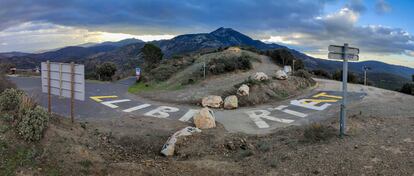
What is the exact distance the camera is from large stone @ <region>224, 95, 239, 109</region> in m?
18.7

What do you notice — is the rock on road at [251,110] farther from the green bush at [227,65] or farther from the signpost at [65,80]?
the green bush at [227,65]

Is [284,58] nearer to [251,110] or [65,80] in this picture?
[251,110]

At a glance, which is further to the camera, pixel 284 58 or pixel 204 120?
pixel 284 58

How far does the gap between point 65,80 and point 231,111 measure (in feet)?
29.1

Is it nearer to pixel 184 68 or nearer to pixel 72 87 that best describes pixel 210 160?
pixel 72 87

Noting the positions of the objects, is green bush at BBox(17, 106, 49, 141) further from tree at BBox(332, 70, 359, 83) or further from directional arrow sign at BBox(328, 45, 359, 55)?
tree at BBox(332, 70, 359, 83)

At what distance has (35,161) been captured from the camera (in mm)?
7445

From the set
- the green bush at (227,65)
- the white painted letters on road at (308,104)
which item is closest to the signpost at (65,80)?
the white painted letters on road at (308,104)

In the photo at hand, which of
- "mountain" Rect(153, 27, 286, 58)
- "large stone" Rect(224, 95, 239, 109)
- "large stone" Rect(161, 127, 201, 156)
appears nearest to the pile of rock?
"large stone" Rect(224, 95, 239, 109)

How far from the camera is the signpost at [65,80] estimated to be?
38.1 feet

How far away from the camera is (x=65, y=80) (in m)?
11.9

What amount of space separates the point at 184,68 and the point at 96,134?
2245 cm

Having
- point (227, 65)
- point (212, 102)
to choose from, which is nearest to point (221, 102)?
point (212, 102)

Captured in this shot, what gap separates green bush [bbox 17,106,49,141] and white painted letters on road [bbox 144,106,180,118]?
750 centimetres
